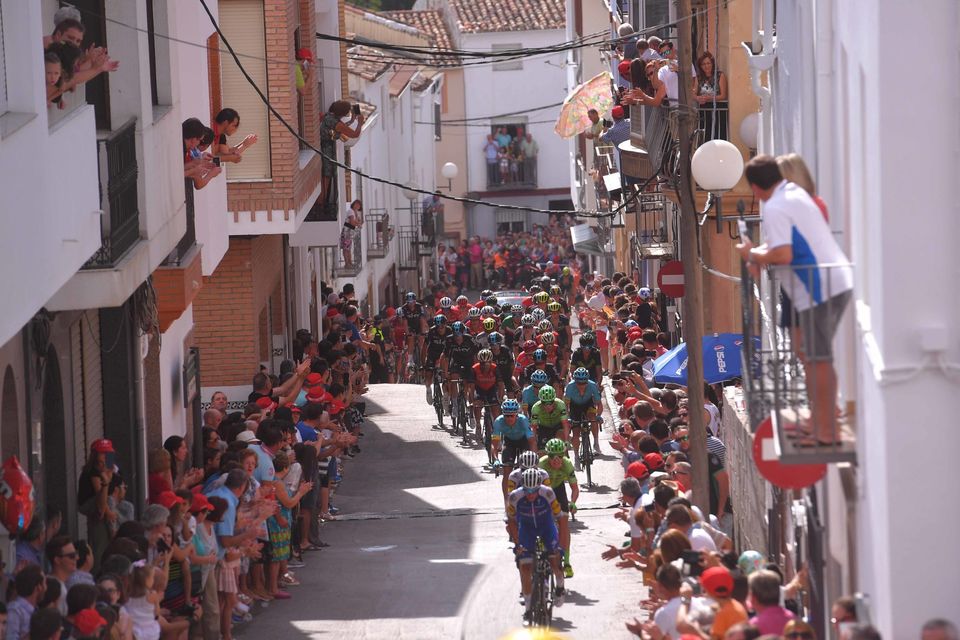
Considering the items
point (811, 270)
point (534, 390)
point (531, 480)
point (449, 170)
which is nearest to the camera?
point (811, 270)

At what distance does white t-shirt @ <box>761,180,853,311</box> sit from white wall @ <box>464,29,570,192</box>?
2424 inches

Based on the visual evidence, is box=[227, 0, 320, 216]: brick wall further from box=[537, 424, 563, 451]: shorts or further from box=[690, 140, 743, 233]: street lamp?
box=[690, 140, 743, 233]: street lamp

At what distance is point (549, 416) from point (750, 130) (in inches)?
160


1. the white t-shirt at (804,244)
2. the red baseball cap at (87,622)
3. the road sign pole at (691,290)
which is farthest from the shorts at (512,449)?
the white t-shirt at (804,244)

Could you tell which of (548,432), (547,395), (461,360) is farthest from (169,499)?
(461,360)

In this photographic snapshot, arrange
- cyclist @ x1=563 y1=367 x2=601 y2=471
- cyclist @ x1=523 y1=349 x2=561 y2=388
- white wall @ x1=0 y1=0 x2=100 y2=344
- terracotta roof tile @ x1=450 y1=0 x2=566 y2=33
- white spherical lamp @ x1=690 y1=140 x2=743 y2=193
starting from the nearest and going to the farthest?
1. white wall @ x1=0 y1=0 x2=100 y2=344
2. white spherical lamp @ x1=690 y1=140 x2=743 y2=193
3. cyclist @ x1=563 y1=367 x2=601 y2=471
4. cyclist @ x1=523 y1=349 x2=561 y2=388
5. terracotta roof tile @ x1=450 y1=0 x2=566 y2=33

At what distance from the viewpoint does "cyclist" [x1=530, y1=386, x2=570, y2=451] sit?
2097 cm

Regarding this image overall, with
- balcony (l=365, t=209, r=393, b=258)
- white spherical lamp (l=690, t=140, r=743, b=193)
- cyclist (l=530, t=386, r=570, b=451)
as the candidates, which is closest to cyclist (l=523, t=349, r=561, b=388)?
cyclist (l=530, t=386, r=570, b=451)

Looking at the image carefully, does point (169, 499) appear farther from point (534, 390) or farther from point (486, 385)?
point (486, 385)

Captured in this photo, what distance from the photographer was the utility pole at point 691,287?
15.9 metres

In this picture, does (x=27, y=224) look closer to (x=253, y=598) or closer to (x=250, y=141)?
(x=253, y=598)

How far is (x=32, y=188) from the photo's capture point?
11.0 meters

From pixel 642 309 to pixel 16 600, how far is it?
60.7 feet

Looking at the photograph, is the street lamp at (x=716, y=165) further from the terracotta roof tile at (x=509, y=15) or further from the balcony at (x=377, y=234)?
the terracotta roof tile at (x=509, y=15)
